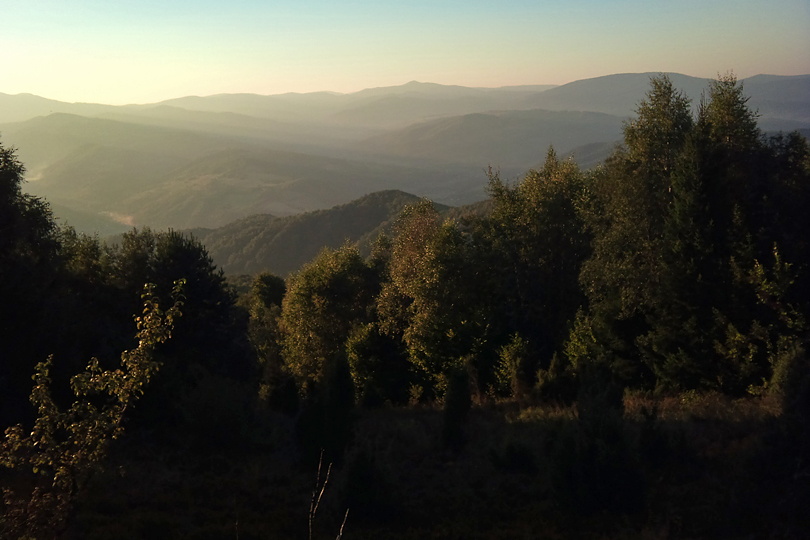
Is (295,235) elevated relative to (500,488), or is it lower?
lower

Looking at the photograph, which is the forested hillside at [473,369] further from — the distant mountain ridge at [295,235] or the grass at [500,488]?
the distant mountain ridge at [295,235]

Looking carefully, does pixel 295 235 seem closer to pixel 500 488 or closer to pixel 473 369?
pixel 473 369

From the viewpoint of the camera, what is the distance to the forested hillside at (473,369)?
9.50 m

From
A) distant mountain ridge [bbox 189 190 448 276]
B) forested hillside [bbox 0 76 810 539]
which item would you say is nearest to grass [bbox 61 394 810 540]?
forested hillside [bbox 0 76 810 539]

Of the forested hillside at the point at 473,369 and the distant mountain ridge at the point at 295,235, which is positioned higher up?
the forested hillside at the point at 473,369

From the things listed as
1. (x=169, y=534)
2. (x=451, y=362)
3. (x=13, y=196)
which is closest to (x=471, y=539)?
(x=169, y=534)

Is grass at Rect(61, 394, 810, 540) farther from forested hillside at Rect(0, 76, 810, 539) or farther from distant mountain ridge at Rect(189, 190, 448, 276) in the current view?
distant mountain ridge at Rect(189, 190, 448, 276)

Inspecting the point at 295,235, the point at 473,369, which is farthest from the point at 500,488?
the point at 295,235

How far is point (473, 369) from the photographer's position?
2403 cm

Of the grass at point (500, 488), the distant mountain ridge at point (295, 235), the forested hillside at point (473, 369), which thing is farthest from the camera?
the distant mountain ridge at point (295, 235)

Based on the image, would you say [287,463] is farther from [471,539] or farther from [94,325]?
[94,325]

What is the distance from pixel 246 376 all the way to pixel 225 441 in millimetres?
10982

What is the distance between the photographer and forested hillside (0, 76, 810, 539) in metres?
9.50

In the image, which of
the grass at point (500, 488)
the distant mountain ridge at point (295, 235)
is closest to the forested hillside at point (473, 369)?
the grass at point (500, 488)
